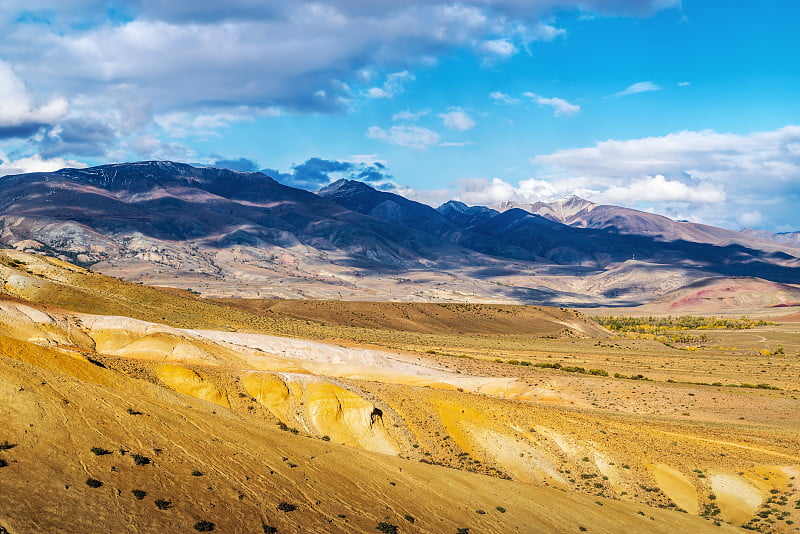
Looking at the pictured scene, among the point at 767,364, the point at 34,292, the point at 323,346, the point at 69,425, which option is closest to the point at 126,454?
the point at 69,425

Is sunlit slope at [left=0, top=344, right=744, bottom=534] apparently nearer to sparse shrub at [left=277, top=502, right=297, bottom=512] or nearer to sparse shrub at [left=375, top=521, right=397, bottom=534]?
sparse shrub at [left=277, top=502, right=297, bottom=512]

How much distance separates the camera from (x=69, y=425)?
68.2 feet

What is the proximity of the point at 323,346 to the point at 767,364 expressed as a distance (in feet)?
223

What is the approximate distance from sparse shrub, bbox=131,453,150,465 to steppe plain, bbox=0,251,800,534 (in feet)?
0.28

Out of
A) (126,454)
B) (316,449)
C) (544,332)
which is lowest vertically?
(544,332)

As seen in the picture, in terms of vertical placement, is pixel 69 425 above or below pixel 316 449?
above

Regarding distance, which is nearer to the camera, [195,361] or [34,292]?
[195,361]

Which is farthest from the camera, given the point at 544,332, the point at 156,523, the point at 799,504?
the point at 544,332

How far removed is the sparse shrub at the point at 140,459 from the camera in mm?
19766

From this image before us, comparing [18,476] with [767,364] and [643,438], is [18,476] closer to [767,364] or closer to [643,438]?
[643,438]

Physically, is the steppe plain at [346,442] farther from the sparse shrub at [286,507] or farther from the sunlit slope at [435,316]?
the sunlit slope at [435,316]

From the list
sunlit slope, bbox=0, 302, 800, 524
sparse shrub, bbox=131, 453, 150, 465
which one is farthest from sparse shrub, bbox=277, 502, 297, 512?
sunlit slope, bbox=0, 302, 800, 524

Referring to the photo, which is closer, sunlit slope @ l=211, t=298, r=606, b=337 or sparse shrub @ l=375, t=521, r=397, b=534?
sparse shrub @ l=375, t=521, r=397, b=534

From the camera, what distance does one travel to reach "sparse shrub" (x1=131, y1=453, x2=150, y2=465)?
19.8 metres
